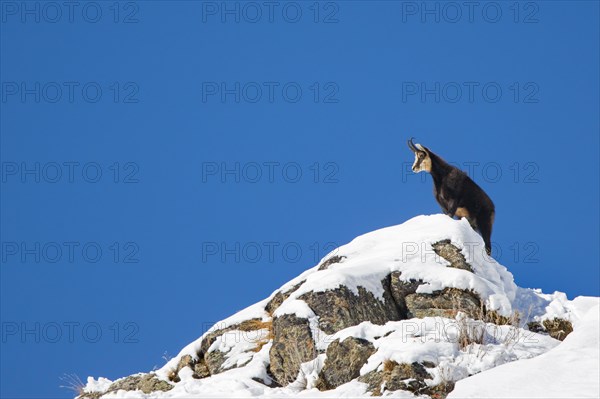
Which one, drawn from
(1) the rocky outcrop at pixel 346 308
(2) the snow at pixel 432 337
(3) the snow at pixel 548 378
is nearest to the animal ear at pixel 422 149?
(2) the snow at pixel 432 337

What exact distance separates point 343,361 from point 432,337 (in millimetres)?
1339

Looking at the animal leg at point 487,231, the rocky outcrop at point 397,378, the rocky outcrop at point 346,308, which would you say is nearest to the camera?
the rocky outcrop at point 397,378

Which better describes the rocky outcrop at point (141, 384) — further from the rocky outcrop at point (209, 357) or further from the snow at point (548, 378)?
the snow at point (548, 378)

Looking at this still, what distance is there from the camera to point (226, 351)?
1330 cm

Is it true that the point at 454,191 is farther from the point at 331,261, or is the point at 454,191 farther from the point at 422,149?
the point at 331,261

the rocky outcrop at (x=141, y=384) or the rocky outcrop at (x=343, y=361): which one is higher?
the rocky outcrop at (x=141, y=384)

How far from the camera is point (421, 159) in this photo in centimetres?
1655

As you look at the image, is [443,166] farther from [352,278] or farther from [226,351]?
[226,351]

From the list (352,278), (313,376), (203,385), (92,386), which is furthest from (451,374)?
(92,386)

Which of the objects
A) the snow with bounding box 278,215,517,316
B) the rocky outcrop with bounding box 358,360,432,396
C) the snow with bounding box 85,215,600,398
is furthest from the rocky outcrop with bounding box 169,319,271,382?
the rocky outcrop with bounding box 358,360,432,396

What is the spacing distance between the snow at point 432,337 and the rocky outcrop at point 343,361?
5.0 inches

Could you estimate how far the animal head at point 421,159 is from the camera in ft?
54.2

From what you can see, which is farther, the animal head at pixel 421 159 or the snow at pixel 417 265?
the animal head at pixel 421 159

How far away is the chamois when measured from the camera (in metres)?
16.5
